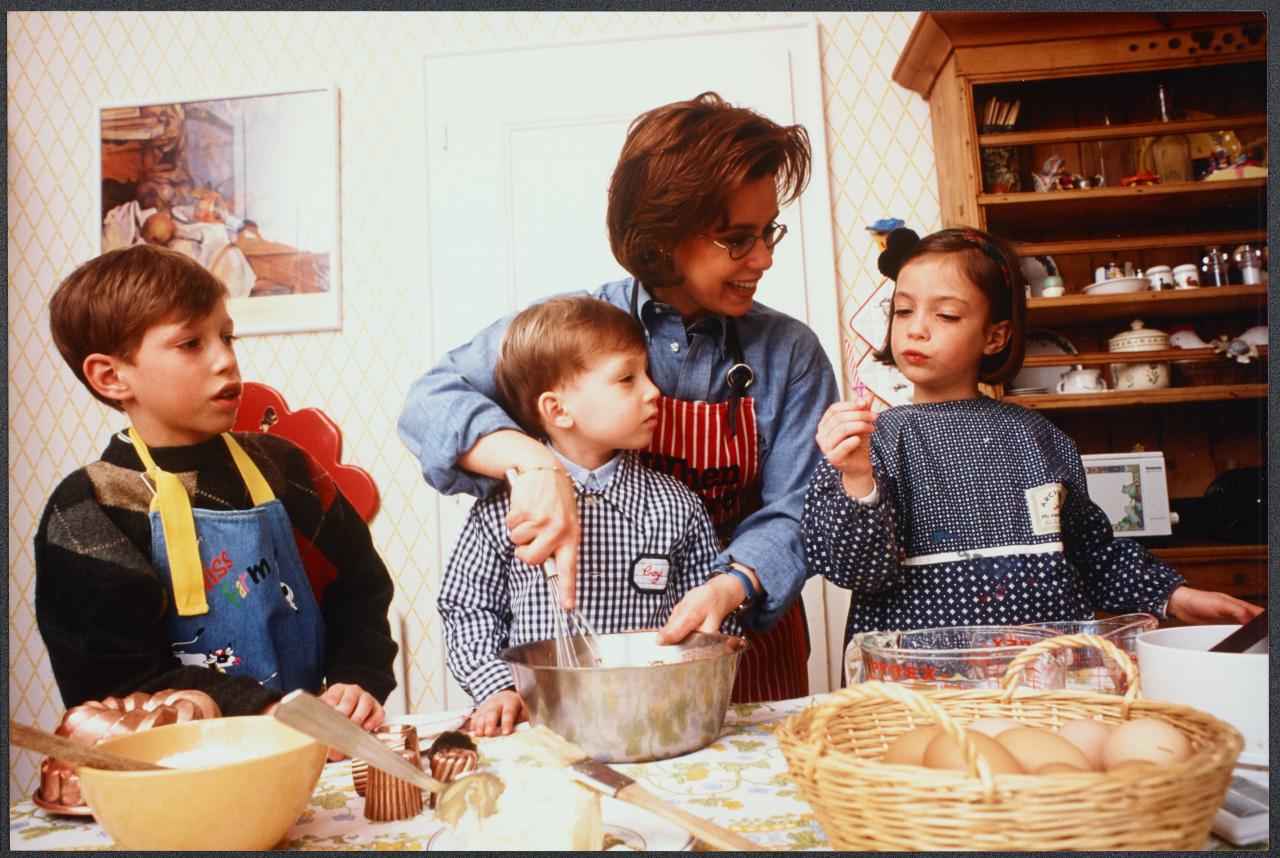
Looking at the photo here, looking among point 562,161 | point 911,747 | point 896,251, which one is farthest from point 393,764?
point 562,161

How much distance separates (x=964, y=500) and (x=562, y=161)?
886 mm

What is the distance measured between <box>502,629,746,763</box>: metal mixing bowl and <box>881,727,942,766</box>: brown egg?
0.50 ft

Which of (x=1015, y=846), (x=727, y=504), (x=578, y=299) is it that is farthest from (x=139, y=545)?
(x=1015, y=846)

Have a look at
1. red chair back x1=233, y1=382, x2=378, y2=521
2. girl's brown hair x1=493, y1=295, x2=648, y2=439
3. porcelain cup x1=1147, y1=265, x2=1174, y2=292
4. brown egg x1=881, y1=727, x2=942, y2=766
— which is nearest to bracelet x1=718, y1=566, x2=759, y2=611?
girl's brown hair x1=493, y1=295, x2=648, y2=439

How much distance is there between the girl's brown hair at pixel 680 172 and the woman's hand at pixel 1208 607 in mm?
647

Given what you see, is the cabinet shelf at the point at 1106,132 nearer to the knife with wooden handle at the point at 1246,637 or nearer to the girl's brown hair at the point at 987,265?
the girl's brown hair at the point at 987,265

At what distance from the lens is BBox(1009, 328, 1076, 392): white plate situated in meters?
1.80

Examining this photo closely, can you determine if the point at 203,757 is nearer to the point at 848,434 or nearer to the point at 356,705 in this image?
the point at 356,705

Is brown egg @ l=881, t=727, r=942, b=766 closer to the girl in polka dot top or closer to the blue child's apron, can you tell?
the girl in polka dot top

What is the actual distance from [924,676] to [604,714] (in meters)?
0.24

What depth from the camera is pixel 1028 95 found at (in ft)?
6.25

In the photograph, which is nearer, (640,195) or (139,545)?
(139,545)

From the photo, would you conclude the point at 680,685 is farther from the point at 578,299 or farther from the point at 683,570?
the point at 578,299

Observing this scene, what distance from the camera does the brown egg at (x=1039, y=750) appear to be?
1.40 ft
